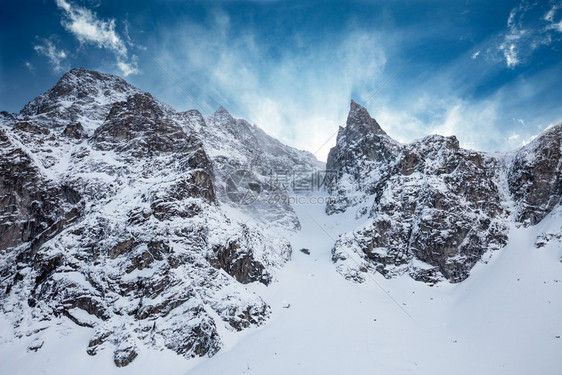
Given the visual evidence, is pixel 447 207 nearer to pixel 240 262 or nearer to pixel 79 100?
pixel 240 262

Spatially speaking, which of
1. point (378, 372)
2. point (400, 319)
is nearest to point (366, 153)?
point (400, 319)

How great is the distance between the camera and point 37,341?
2161cm

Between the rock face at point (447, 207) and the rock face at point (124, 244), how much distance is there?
15.9 m

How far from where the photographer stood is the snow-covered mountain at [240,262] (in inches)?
860

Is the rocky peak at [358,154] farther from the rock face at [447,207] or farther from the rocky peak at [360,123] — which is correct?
the rock face at [447,207]

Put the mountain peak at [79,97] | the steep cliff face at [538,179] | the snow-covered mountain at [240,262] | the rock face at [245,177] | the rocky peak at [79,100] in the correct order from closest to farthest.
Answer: the snow-covered mountain at [240,262] → the steep cliff face at [538,179] → the rocky peak at [79,100] → the mountain peak at [79,97] → the rock face at [245,177]

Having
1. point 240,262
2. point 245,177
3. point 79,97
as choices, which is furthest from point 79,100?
point 240,262

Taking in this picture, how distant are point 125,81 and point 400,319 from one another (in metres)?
88.2

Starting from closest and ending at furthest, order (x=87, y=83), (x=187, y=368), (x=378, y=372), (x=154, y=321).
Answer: (x=378, y=372) → (x=187, y=368) → (x=154, y=321) → (x=87, y=83)

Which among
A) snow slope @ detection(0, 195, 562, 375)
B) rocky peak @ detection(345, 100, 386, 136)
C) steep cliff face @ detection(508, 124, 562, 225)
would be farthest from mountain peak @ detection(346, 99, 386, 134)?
snow slope @ detection(0, 195, 562, 375)

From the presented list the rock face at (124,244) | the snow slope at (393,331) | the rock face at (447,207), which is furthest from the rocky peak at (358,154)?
the snow slope at (393,331)

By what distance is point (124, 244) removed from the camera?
27594mm

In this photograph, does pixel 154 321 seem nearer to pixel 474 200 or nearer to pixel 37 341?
pixel 37 341

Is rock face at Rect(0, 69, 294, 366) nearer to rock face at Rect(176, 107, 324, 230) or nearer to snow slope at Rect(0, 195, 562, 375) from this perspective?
snow slope at Rect(0, 195, 562, 375)
